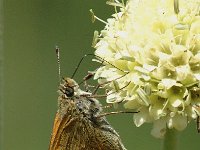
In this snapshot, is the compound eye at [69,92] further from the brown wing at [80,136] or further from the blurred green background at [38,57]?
the blurred green background at [38,57]

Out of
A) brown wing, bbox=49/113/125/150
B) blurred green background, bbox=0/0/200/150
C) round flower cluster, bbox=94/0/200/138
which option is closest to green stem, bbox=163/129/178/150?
round flower cluster, bbox=94/0/200/138

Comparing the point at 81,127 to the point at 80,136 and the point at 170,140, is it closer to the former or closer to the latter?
the point at 80,136

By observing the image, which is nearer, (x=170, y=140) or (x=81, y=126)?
(x=170, y=140)

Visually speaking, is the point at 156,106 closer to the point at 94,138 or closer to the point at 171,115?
the point at 171,115

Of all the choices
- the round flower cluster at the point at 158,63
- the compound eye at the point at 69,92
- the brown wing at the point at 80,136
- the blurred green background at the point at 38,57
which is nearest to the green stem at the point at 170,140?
the round flower cluster at the point at 158,63

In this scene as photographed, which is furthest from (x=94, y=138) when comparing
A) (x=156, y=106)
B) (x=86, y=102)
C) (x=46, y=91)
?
(x=46, y=91)

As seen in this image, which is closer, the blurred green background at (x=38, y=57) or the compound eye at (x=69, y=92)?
the compound eye at (x=69, y=92)

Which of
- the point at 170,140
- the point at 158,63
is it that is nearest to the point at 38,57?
the point at 158,63
